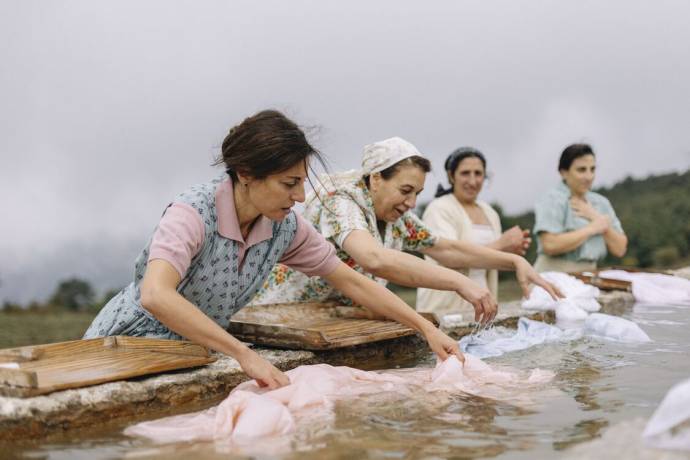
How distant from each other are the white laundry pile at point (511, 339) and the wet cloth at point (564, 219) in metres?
2.03

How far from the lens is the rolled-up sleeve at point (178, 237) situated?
2492mm

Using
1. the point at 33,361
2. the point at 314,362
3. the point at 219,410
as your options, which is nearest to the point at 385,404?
the point at 219,410

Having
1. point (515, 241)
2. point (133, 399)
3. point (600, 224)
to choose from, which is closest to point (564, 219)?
point (600, 224)

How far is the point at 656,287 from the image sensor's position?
5875mm

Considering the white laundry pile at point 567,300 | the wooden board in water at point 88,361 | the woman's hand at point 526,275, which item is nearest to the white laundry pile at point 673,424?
the wooden board in water at point 88,361

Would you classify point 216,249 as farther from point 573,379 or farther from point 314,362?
point 573,379

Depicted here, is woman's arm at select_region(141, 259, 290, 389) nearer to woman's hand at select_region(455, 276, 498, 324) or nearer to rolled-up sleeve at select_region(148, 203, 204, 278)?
rolled-up sleeve at select_region(148, 203, 204, 278)

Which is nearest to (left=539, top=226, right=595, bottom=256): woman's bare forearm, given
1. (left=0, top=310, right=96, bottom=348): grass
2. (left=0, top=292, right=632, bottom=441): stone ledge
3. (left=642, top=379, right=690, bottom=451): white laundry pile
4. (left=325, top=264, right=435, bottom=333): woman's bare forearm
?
(left=0, top=292, right=632, bottom=441): stone ledge

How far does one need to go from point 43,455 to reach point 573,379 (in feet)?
6.52

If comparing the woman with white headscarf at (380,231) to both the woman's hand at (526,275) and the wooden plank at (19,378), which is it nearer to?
the woman's hand at (526,275)

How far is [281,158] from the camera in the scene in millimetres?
2623

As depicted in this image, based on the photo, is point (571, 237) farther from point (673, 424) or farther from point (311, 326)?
point (673, 424)

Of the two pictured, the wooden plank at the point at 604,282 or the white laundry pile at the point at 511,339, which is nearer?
the white laundry pile at the point at 511,339

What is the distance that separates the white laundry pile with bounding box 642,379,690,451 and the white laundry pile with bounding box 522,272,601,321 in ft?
9.67
